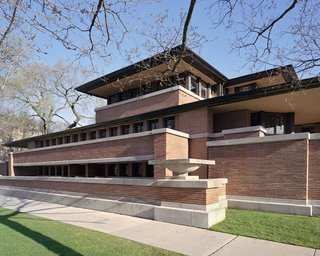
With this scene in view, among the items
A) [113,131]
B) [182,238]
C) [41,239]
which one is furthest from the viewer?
[113,131]

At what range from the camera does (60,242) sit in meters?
7.50

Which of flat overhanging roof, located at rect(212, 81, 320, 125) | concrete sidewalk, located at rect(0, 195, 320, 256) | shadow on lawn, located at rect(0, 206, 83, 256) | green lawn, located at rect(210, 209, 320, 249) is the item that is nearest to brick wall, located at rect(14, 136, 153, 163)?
flat overhanging roof, located at rect(212, 81, 320, 125)

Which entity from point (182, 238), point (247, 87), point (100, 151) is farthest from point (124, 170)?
point (182, 238)

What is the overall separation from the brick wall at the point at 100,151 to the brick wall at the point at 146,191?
2.57 meters

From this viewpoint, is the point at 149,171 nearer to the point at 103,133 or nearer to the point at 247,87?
the point at 103,133

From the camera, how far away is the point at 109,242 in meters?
7.54

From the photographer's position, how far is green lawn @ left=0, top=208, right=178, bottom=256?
6691 mm

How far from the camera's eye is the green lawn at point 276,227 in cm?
768

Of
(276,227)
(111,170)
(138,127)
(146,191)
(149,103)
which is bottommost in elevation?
(276,227)

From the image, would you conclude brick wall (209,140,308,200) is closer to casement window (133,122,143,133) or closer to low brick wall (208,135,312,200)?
low brick wall (208,135,312,200)

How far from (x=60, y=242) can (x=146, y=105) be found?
43.7 ft

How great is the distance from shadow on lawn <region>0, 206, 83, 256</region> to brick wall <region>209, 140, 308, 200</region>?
23.9ft

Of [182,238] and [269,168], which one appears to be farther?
[269,168]

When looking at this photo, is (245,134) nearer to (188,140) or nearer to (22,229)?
(188,140)
